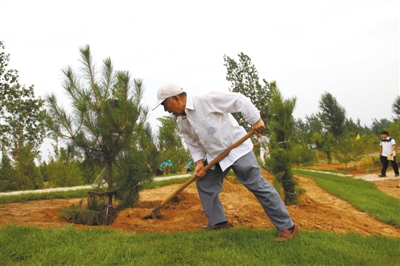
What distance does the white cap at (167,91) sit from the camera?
3.44 metres

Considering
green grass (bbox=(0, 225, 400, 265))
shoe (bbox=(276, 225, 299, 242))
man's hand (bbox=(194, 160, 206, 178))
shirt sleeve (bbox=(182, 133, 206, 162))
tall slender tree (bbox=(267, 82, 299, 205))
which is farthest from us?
tall slender tree (bbox=(267, 82, 299, 205))

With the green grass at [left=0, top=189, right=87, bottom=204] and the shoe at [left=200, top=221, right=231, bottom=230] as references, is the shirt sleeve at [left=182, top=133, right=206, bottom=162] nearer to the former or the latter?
the shoe at [left=200, top=221, right=231, bottom=230]

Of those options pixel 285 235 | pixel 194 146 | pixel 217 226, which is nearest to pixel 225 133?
pixel 194 146

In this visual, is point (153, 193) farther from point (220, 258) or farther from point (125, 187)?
point (220, 258)

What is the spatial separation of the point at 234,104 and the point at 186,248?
1.47 metres

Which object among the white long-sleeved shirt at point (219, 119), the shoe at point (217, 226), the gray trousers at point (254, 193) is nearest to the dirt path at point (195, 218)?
the shoe at point (217, 226)

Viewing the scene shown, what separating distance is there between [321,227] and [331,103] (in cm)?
3013

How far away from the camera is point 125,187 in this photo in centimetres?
454

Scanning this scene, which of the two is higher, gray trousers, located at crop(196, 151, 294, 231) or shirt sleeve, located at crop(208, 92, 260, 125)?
shirt sleeve, located at crop(208, 92, 260, 125)

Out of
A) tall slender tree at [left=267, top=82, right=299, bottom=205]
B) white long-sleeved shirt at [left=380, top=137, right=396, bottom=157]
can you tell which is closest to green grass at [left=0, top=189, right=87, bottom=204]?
tall slender tree at [left=267, top=82, right=299, bottom=205]

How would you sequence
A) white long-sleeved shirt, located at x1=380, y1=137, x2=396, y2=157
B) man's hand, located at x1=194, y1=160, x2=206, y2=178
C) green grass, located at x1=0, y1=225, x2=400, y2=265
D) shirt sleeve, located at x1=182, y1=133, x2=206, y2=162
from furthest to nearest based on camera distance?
white long-sleeved shirt, located at x1=380, y1=137, x2=396, y2=157
shirt sleeve, located at x1=182, y1=133, x2=206, y2=162
man's hand, located at x1=194, y1=160, x2=206, y2=178
green grass, located at x1=0, y1=225, x2=400, y2=265

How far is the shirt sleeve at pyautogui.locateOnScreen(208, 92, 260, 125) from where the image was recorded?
3422 mm

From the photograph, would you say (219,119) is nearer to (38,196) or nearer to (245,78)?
(38,196)

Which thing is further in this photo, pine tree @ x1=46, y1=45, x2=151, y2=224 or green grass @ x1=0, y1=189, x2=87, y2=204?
green grass @ x1=0, y1=189, x2=87, y2=204
